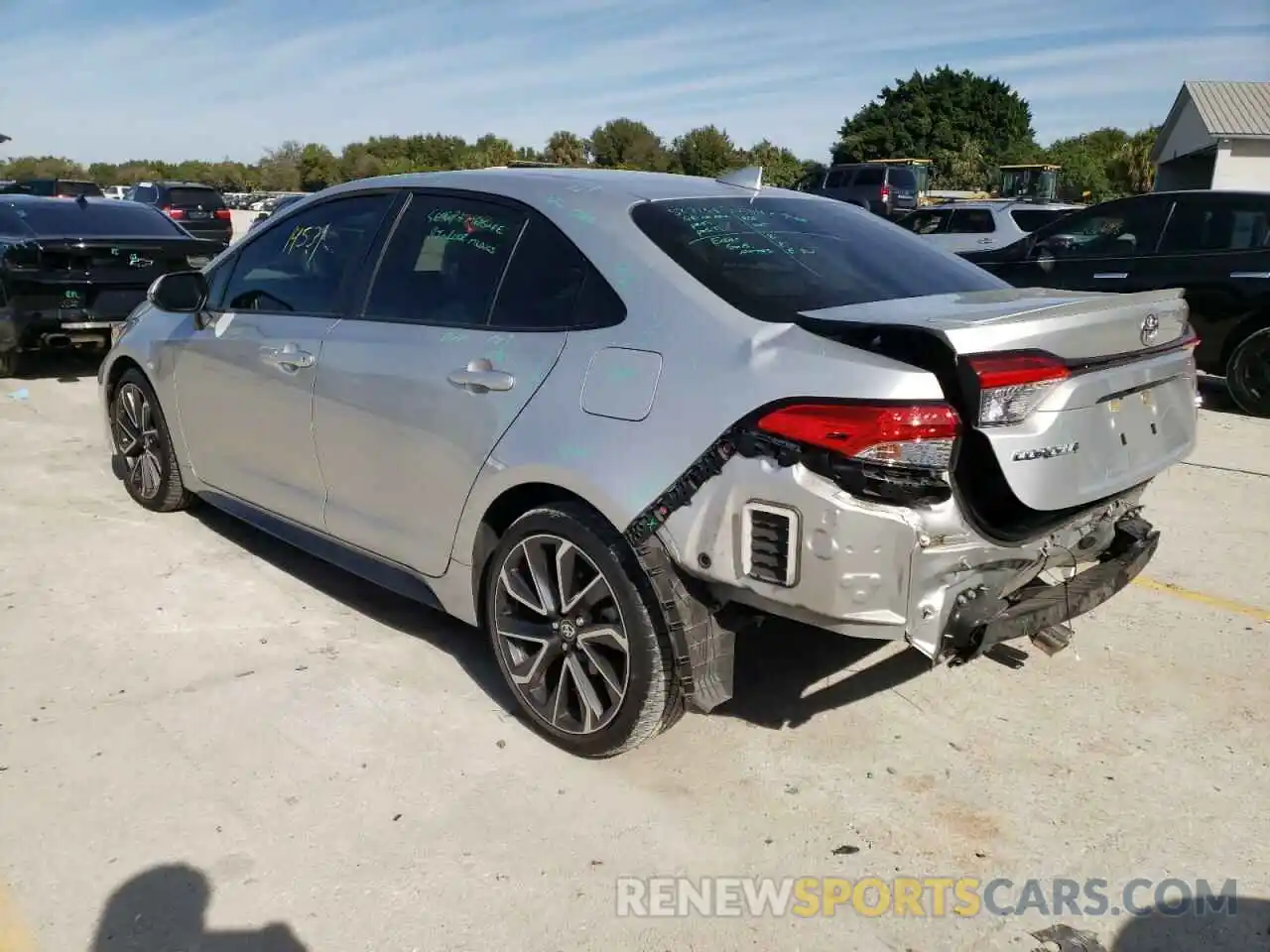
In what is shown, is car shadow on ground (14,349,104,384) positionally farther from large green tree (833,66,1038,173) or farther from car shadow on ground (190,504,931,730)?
large green tree (833,66,1038,173)

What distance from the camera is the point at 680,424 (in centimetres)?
275

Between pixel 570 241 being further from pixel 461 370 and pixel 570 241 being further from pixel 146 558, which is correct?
pixel 146 558

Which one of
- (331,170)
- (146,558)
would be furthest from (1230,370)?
(331,170)

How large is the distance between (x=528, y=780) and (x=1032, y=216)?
15006 millimetres

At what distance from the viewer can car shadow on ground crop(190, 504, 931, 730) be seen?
361 cm

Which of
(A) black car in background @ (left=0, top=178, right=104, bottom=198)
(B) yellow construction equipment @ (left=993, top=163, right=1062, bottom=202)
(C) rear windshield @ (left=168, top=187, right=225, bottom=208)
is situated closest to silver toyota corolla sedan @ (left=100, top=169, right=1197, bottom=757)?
(C) rear windshield @ (left=168, top=187, right=225, bottom=208)

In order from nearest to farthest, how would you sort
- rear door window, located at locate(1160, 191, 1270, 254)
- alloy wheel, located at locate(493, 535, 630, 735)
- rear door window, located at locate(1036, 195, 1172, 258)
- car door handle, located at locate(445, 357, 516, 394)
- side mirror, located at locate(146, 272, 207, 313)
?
alloy wheel, located at locate(493, 535, 630, 735) → car door handle, located at locate(445, 357, 516, 394) → side mirror, located at locate(146, 272, 207, 313) → rear door window, located at locate(1160, 191, 1270, 254) → rear door window, located at locate(1036, 195, 1172, 258)

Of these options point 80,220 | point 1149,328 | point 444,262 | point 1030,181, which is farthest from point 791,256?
point 1030,181

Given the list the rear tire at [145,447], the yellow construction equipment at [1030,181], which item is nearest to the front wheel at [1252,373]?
the rear tire at [145,447]

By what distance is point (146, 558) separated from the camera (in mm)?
Result: 4906

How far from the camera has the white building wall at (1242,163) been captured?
2961 cm

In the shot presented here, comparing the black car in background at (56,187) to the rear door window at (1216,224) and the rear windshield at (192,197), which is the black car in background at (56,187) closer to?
the rear windshield at (192,197)

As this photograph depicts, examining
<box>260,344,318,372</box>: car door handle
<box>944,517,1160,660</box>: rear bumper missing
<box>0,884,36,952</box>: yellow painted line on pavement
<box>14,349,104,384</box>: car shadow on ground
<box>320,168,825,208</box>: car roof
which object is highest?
<box>320,168,825,208</box>: car roof

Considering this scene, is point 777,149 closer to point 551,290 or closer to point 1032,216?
point 1032,216
